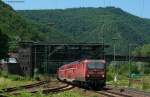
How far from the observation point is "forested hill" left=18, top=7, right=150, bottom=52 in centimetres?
11756

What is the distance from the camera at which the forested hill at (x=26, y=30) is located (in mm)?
104769

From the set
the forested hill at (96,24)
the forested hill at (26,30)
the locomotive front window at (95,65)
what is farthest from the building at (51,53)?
the locomotive front window at (95,65)

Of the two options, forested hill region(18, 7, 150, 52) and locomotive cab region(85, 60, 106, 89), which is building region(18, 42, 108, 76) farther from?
locomotive cab region(85, 60, 106, 89)

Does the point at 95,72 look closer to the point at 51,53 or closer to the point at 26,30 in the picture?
the point at 51,53

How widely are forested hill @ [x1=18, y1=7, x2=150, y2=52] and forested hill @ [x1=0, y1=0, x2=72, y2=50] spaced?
2600mm

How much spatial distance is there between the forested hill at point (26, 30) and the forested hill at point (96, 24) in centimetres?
260

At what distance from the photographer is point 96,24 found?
4980 inches

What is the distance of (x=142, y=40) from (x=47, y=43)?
29.2m

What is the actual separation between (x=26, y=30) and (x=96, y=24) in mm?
20721

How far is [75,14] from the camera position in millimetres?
135750

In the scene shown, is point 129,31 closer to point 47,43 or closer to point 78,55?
point 78,55

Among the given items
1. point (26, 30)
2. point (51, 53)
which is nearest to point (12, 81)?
point (51, 53)

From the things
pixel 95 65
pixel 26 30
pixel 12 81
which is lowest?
pixel 12 81

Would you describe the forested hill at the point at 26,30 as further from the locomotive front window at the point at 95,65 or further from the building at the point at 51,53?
the locomotive front window at the point at 95,65
